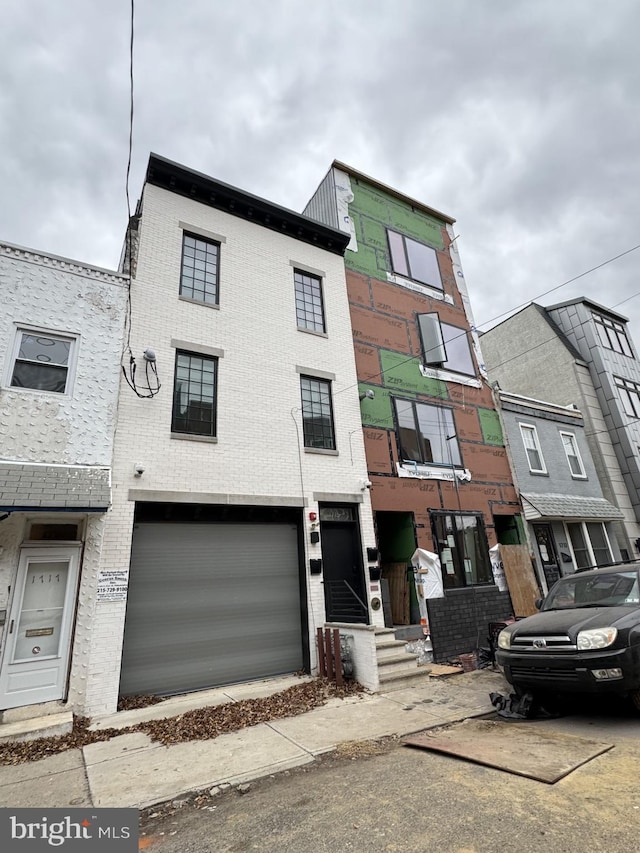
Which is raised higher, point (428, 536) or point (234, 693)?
point (428, 536)

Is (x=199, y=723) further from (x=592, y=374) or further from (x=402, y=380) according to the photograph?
(x=592, y=374)

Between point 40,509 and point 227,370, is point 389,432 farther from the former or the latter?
point 40,509

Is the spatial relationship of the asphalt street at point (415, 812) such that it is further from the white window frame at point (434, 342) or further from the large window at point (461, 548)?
the white window frame at point (434, 342)

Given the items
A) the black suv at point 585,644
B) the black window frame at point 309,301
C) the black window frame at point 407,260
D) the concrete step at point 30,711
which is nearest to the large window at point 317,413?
the black window frame at point 309,301

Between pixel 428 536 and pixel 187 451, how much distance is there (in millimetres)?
6670

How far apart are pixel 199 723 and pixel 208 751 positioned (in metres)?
0.98

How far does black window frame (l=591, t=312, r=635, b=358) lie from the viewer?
64.1ft

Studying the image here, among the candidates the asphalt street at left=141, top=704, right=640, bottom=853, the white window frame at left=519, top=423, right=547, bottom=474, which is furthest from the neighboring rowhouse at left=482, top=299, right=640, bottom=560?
the asphalt street at left=141, top=704, right=640, bottom=853

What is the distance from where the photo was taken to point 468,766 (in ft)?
13.6

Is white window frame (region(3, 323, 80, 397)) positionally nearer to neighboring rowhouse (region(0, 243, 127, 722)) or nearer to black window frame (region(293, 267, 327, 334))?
neighboring rowhouse (region(0, 243, 127, 722))

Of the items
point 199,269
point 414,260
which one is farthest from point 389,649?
point 414,260

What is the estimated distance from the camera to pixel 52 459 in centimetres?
720

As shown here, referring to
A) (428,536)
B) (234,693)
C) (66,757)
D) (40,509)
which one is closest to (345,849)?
(66,757)
